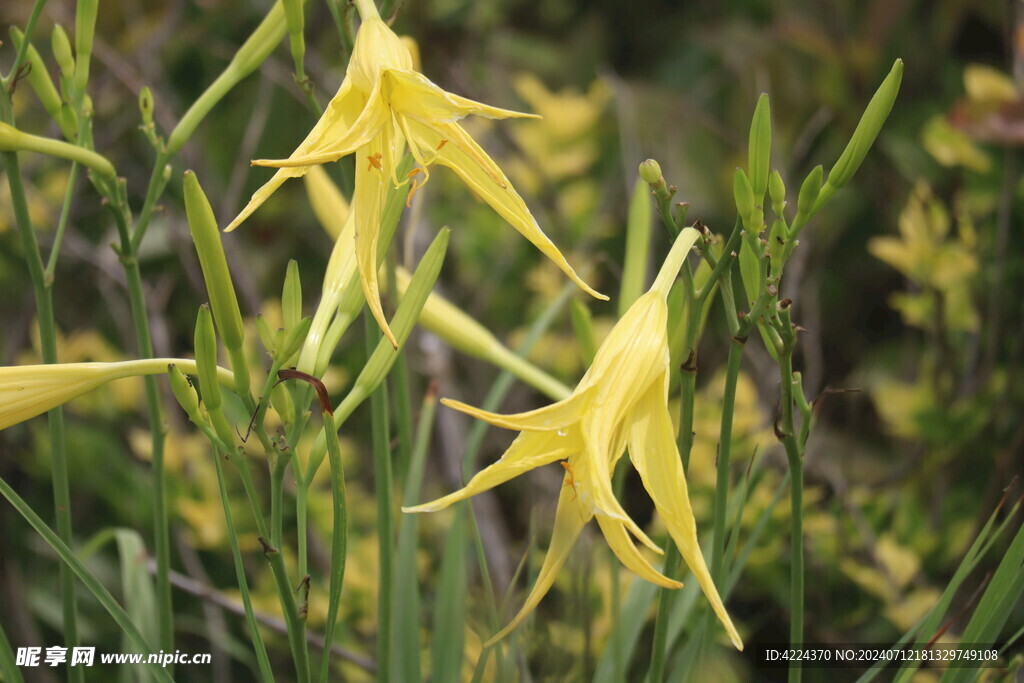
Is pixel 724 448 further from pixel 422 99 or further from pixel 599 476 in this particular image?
pixel 422 99

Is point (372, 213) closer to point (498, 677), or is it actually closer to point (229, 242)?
point (498, 677)

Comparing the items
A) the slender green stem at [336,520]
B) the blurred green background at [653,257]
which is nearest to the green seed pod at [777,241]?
the slender green stem at [336,520]

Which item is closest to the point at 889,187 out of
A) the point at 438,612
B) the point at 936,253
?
the point at 936,253

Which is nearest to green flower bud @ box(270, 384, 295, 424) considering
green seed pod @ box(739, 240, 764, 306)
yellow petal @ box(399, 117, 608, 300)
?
yellow petal @ box(399, 117, 608, 300)

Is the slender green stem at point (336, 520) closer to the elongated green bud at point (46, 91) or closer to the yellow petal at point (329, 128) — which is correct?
the yellow petal at point (329, 128)

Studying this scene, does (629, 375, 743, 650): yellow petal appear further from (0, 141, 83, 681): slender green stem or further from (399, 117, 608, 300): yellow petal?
(0, 141, 83, 681): slender green stem

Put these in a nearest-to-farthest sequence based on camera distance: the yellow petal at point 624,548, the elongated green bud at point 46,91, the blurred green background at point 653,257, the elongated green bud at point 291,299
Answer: the yellow petal at point 624,548 < the elongated green bud at point 291,299 < the elongated green bud at point 46,91 < the blurred green background at point 653,257
